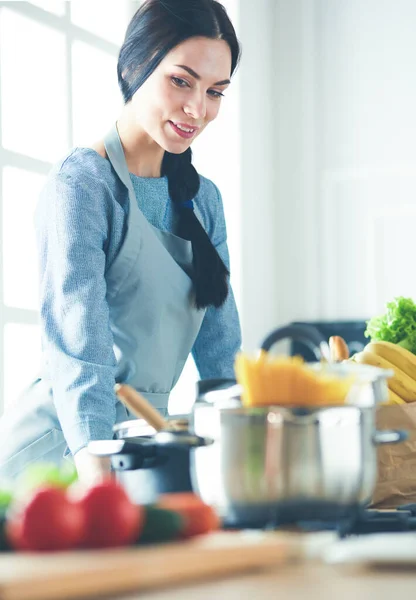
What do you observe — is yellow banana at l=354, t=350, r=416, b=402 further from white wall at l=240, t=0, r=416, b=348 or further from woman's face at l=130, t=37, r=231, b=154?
white wall at l=240, t=0, r=416, b=348

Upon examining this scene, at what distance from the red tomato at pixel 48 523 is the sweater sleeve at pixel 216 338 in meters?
1.22

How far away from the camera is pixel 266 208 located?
450 centimetres

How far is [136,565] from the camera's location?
64cm

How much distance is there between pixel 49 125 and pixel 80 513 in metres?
2.54

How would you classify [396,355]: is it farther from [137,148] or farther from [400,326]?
[137,148]

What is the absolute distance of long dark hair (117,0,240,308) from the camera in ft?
5.81

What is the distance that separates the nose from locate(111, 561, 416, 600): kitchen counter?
1123mm

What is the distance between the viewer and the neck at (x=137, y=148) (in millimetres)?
1814

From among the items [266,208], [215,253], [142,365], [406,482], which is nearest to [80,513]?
[406,482]

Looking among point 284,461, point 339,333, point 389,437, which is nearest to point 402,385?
point 389,437

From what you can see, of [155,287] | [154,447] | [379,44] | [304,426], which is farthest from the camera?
[379,44]

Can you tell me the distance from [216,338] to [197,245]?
207 millimetres

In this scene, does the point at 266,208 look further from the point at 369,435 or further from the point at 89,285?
the point at 369,435

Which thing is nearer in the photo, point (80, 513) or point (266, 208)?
point (80, 513)
